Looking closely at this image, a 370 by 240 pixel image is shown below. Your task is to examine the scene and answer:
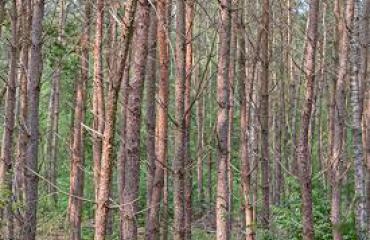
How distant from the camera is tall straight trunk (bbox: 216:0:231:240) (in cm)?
Result: 532

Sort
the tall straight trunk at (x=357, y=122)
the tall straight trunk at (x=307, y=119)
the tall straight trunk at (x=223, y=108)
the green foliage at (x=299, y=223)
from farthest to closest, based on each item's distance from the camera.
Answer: the green foliage at (x=299, y=223), the tall straight trunk at (x=357, y=122), the tall straight trunk at (x=223, y=108), the tall straight trunk at (x=307, y=119)

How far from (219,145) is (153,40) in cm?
234

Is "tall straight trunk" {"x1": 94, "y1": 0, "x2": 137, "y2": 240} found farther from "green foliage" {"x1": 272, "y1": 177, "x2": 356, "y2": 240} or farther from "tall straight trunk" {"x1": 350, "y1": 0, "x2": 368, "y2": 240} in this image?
"green foliage" {"x1": 272, "y1": 177, "x2": 356, "y2": 240}

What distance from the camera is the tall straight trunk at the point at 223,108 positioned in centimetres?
532

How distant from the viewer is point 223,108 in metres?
5.35

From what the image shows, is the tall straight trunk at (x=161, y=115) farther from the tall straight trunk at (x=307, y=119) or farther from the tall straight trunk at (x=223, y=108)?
the tall straight trunk at (x=307, y=119)

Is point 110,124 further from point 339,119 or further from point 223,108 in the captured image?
point 339,119

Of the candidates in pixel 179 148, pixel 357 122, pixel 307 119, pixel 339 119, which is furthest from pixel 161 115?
pixel 357 122

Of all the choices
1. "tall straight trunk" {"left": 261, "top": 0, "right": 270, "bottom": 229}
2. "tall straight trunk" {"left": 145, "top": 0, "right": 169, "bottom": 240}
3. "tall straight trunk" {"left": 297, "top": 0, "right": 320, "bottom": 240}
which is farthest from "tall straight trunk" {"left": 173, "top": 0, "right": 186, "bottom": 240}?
"tall straight trunk" {"left": 261, "top": 0, "right": 270, "bottom": 229}

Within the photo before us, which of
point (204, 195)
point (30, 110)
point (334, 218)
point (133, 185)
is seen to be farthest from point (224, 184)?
point (204, 195)

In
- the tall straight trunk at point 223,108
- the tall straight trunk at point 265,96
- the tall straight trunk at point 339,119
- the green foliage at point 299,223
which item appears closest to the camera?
the tall straight trunk at point 223,108

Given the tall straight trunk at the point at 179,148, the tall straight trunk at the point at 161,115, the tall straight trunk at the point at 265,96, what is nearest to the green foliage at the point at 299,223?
the tall straight trunk at the point at 265,96

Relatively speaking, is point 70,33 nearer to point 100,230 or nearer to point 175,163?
point 175,163

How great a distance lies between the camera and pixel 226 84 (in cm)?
537
